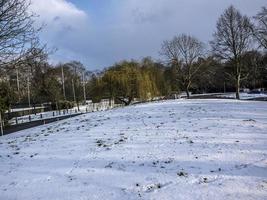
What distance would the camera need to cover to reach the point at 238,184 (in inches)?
320

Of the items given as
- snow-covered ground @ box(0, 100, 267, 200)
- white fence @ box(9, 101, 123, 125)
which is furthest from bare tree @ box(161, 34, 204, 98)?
snow-covered ground @ box(0, 100, 267, 200)

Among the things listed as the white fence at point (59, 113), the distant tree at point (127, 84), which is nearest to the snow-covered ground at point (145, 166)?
the distant tree at point (127, 84)

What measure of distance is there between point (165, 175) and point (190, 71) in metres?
58.5

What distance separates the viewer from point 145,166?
9.99 m

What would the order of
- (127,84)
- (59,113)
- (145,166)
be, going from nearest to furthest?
(145,166) → (127,84) → (59,113)

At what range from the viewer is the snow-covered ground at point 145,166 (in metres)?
8.03

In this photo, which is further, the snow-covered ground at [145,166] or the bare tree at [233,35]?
the bare tree at [233,35]

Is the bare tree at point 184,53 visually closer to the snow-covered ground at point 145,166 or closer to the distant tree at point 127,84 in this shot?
the distant tree at point 127,84

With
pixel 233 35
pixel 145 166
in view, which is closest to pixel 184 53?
pixel 233 35

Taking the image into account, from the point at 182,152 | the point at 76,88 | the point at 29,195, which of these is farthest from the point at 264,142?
the point at 76,88

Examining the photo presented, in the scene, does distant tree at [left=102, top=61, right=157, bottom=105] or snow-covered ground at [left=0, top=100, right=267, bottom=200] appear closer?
snow-covered ground at [left=0, top=100, right=267, bottom=200]

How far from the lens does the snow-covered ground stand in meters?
8.03

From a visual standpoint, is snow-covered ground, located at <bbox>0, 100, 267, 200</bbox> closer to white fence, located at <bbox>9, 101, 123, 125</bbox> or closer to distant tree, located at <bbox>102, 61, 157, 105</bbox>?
distant tree, located at <bbox>102, 61, 157, 105</bbox>

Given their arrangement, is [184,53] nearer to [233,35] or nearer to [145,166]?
[233,35]
